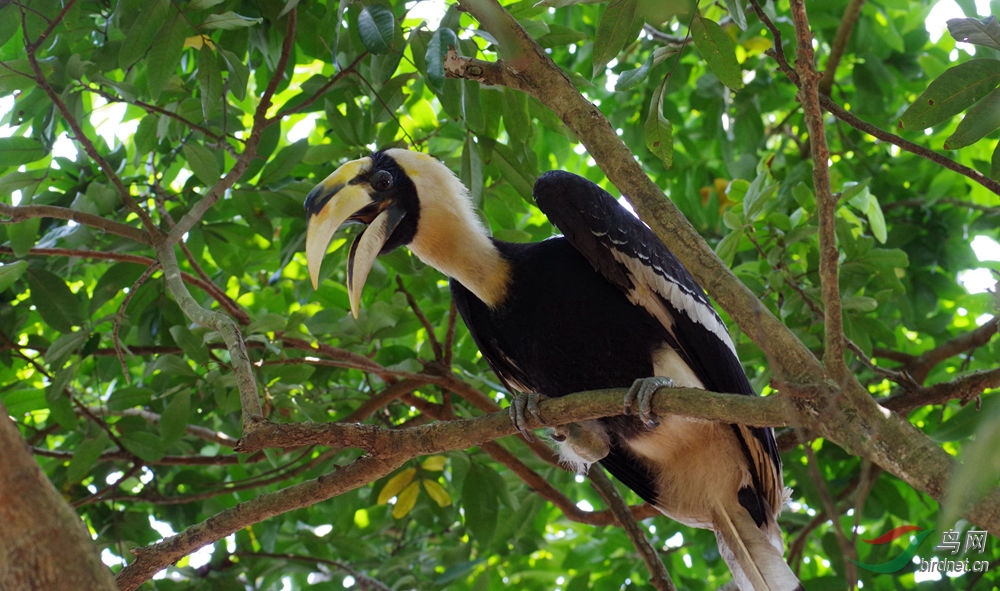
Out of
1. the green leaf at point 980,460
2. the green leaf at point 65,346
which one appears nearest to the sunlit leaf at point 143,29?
the green leaf at point 65,346

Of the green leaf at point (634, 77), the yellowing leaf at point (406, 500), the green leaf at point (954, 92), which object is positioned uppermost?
the green leaf at point (634, 77)

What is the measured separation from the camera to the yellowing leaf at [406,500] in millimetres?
4016

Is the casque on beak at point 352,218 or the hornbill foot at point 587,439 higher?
the casque on beak at point 352,218

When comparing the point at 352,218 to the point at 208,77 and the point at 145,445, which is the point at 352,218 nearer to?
the point at 208,77

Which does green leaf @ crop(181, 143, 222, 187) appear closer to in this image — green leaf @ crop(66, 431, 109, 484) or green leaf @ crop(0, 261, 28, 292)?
green leaf @ crop(0, 261, 28, 292)

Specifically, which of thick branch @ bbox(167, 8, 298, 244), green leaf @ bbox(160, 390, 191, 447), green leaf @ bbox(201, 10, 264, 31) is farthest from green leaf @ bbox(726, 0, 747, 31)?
green leaf @ bbox(160, 390, 191, 447)

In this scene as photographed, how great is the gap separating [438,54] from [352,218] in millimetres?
995

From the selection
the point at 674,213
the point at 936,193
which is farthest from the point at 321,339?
the point at 936,193

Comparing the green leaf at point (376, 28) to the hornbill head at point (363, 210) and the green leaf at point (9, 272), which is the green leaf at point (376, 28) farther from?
the green leaf at point (9, 272)

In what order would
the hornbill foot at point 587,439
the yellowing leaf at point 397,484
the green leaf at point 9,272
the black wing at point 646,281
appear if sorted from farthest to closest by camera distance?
the yellowing leaf at point 397,484
the hornbill foot at point 587,439
the black wing at point 646,281
the green leaf at point 9,272

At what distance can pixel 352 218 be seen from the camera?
338 cm

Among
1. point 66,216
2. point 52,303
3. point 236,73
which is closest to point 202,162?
point 236,73

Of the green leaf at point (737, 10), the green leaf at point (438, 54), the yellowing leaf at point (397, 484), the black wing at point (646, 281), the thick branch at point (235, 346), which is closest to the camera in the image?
the thick branch at point (235, 346)

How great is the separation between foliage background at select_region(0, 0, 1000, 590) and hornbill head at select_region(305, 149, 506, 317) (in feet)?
0.58
